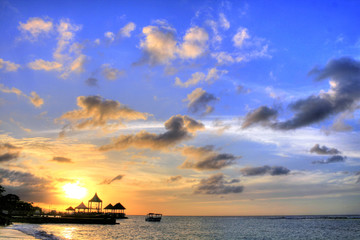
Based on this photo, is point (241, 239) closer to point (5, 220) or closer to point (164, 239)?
point (164, 239)

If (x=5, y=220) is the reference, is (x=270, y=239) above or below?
below

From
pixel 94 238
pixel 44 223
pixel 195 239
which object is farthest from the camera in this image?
pixel 44 223

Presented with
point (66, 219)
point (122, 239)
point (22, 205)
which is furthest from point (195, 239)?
point (22, 205)

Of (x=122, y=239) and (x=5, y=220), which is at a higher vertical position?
(x=5, y=220)

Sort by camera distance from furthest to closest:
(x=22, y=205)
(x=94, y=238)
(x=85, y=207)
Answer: (x=22, y=205) → (x=85, y=207) → (x=94, y=238)

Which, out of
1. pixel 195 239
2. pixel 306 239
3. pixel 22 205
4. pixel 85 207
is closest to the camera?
pixel 195 239

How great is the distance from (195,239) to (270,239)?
649 inches

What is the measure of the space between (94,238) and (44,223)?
48316 mm

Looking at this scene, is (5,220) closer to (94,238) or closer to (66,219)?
(94,238)

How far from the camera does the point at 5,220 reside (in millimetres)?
59312

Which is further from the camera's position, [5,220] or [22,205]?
[22,205]

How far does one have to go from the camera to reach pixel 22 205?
128 metres

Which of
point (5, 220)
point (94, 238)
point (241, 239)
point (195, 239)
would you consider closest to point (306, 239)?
point (241, 239)

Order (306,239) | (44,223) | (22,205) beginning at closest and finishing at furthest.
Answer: (306,239), (44,223), (22,205)
